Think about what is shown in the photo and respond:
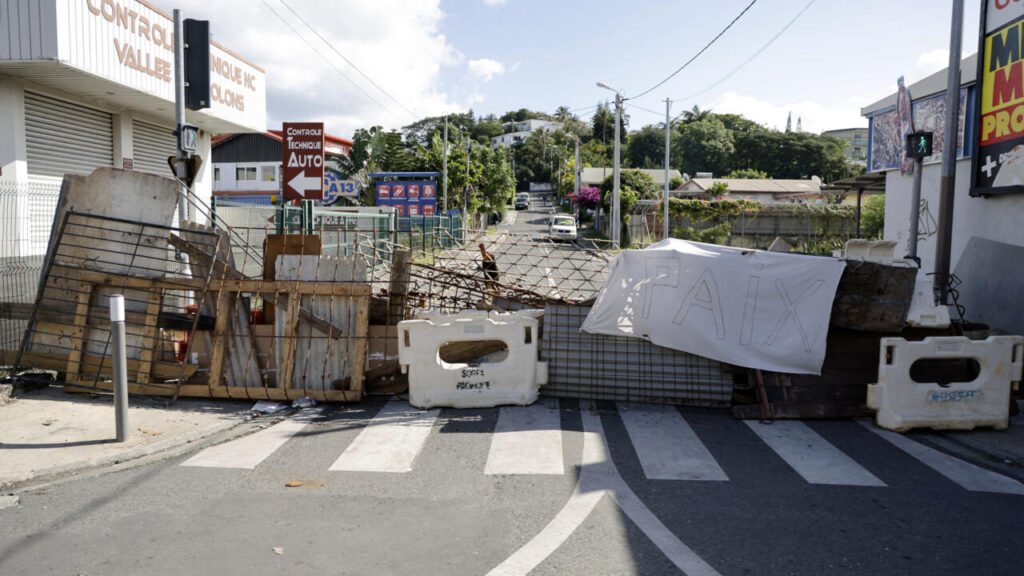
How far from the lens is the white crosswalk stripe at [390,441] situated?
6.19 meters

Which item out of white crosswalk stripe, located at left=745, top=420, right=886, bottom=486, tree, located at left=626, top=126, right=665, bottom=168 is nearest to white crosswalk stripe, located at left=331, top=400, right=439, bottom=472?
white crosswalk stripe, located at left=745, top=420, right=886, bottom=486

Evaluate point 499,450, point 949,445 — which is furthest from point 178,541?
point 949,445

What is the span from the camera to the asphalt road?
4.36 m

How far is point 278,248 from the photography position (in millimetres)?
9164

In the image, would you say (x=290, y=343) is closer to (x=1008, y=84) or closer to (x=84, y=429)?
(x=84, y=429)

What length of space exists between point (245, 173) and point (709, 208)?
126 ft

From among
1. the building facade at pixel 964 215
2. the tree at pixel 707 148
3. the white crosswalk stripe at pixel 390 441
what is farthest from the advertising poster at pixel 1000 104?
the tree at pixel 707 148

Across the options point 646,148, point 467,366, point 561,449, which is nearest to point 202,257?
point 467,366

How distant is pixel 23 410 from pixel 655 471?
6623mm

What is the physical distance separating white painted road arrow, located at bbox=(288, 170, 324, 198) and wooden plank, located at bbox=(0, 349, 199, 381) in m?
4.09

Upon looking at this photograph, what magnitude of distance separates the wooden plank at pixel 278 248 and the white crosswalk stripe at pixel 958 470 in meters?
7.00

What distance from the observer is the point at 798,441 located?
6934mm

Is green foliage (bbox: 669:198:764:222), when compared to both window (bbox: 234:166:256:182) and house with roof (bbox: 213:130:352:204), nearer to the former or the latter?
house with roof (bbox: 213:130:352:204)

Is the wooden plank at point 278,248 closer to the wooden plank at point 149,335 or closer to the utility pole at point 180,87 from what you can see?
the wooden plank at point 149,335
